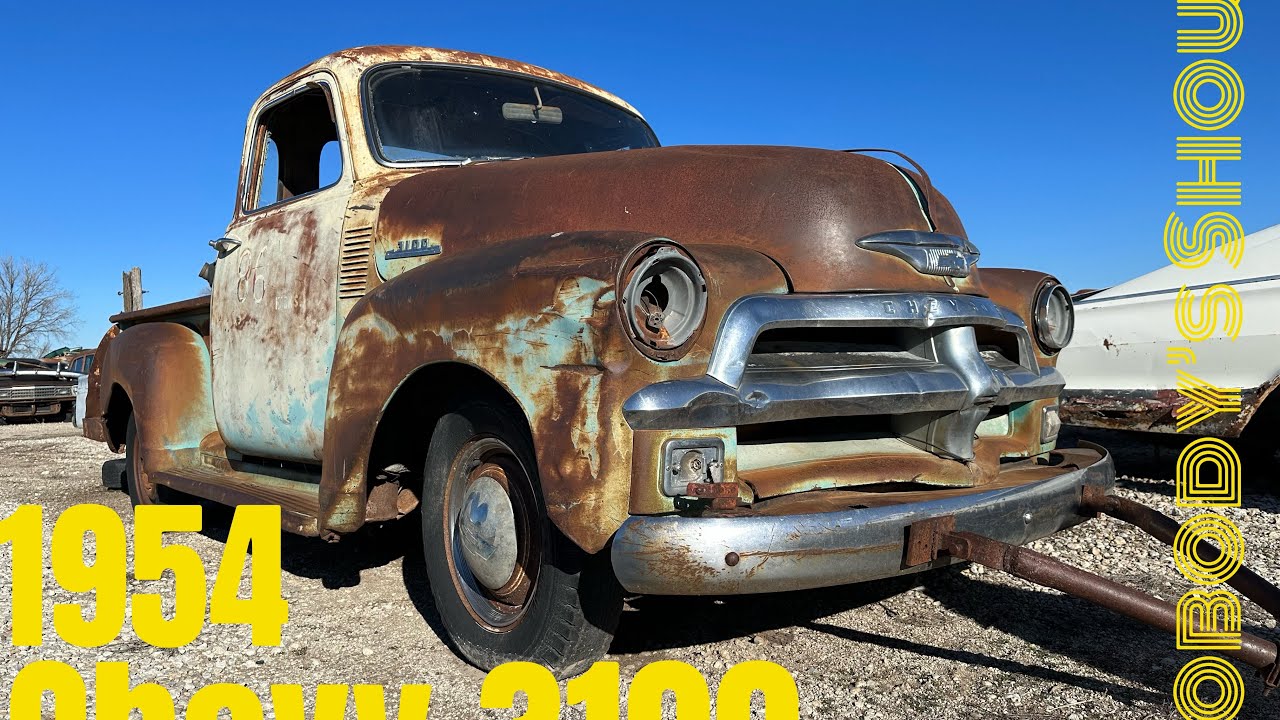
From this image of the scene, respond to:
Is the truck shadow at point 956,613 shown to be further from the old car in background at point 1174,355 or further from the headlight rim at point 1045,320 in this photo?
the old car in background at point 1174,355

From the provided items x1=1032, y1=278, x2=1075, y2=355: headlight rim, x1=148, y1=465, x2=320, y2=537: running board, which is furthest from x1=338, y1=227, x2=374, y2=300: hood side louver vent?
x1=1032, y1=278, x2=1075, y2=355: headlight rim

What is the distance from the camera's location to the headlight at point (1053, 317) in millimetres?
3559

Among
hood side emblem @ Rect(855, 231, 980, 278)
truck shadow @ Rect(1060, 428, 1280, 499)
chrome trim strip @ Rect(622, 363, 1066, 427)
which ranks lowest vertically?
truck shadow @ Rect(1060, 428, 1280, 499)

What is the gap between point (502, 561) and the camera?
288 cm

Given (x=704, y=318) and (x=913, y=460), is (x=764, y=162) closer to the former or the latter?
(x=704, y=318)

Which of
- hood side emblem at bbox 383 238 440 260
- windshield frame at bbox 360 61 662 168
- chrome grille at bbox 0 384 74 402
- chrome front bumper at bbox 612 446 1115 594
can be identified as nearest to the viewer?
chrome front bumper at bbox 612 446 1115 594

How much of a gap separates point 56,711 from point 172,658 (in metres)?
0.46

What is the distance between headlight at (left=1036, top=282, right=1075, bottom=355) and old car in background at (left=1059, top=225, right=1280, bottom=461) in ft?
6.76

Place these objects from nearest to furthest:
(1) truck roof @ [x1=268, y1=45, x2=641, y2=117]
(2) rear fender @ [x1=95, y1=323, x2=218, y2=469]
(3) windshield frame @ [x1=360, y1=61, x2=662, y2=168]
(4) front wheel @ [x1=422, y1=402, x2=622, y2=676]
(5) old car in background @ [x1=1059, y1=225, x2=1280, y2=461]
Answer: (4) front wheel @ [x1=422, y1=402, x2=622, y2=676] → (3) windshield frame @ [x1=360, y1=61, x2=662, y2=168] → (1) truck roof @ [x1=268, y1=45, x2=641, y2=117] → (2) rear fender @ [x1=95, y1=323, x2=218, y2=469] → (5) old car in background @ [x1=1059, y1=225, x2=1280, y2=461]

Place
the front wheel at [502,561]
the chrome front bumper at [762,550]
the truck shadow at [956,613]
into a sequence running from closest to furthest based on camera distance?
the chrome front bumper at [762,550] → the front wheel at [502,561] → the truck shadow at [956,613]

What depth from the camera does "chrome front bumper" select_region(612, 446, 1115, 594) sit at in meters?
2.28

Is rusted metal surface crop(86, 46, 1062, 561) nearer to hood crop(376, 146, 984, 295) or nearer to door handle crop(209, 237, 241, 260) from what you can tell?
hood crop(376, 146, 984, 295)

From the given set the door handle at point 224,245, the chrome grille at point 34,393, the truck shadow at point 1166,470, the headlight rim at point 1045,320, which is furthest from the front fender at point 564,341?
the chrome grille at point 34,393

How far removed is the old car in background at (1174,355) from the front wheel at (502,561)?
157 inches
